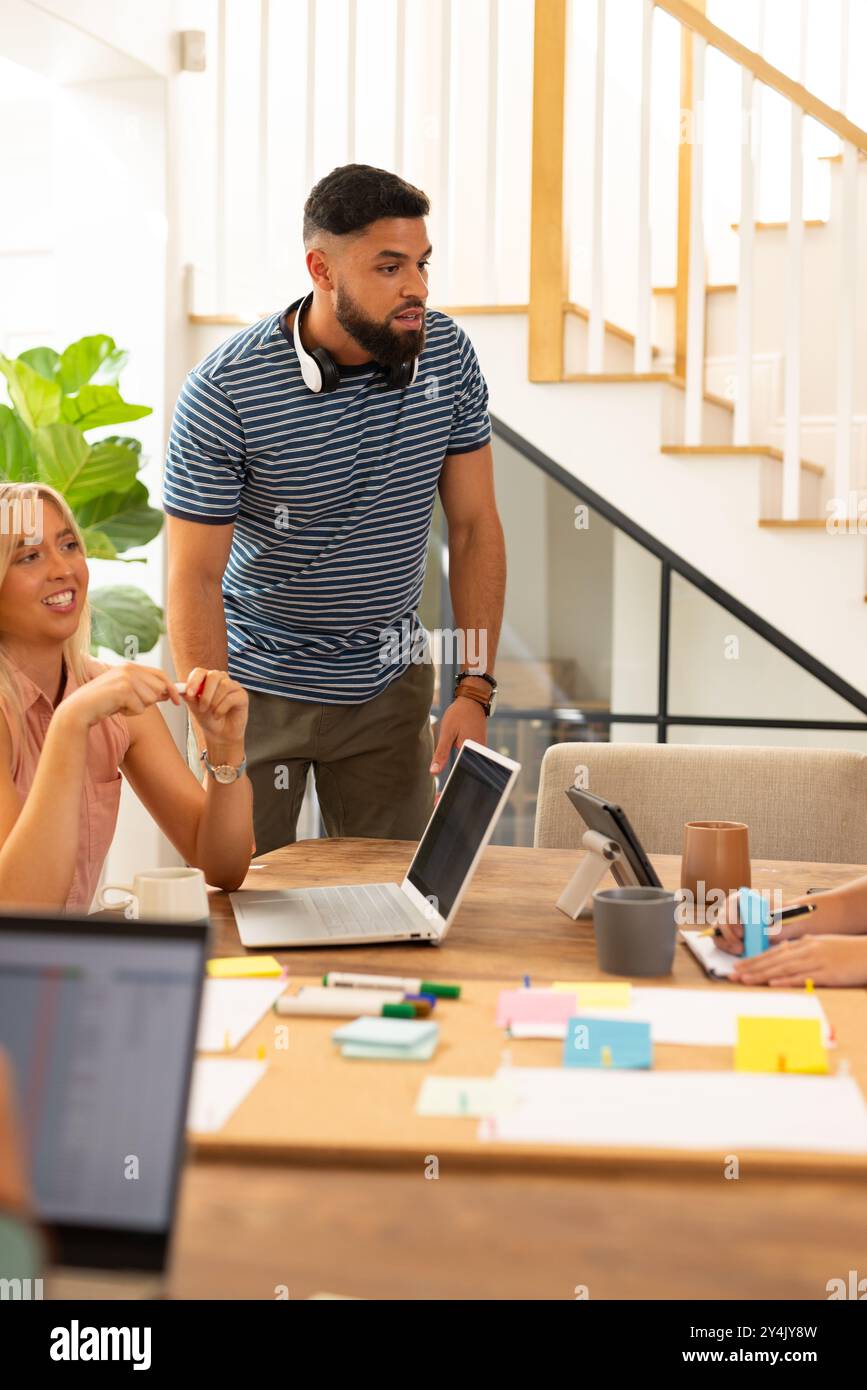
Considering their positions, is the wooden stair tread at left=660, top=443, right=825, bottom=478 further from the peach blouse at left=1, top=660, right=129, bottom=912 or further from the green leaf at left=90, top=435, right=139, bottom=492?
the peach blouse at left=1, top=660, right=129, bottom=912

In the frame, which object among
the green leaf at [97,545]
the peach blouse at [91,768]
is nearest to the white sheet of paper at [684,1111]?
the peach blouse at [91,768]

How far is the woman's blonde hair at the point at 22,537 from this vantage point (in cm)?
171

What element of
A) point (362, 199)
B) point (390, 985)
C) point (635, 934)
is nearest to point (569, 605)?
point (362, 199)

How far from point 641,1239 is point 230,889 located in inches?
38.7

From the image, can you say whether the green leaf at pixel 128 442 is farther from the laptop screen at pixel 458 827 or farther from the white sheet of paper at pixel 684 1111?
the white sheet of paper at pixel 684 1111

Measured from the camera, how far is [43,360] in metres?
3.38

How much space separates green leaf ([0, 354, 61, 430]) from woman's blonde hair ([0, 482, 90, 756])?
A: 1.54 meters

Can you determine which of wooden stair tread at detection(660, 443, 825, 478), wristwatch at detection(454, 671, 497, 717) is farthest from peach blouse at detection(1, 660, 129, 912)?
wooden stair tread at detection(660, 443, 825, 478)

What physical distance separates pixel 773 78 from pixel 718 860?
7.86 feet

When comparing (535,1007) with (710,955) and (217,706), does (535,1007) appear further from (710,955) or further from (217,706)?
(217,706)

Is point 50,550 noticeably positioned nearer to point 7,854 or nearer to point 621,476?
point 7,854

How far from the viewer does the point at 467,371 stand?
93.0 inches

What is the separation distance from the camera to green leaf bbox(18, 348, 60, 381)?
3357mm

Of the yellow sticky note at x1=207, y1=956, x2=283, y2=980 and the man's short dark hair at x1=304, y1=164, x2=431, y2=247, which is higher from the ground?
the man's short dark hair at x1=304, y1=164, x2=431, y2=247
